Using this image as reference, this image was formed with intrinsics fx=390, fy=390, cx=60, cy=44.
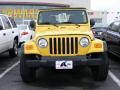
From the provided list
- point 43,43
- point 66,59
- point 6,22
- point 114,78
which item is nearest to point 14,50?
point 6,22

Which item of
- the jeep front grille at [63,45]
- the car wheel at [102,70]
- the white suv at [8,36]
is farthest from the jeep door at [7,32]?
the car wheel at [102,70]

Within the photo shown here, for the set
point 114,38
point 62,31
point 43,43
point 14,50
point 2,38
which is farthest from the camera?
point 14,50

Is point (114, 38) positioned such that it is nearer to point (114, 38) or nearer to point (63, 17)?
point (114, 38)

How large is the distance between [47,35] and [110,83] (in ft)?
6.38

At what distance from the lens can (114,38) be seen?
44.1ft

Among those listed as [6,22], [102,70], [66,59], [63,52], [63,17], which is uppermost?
[63,17]

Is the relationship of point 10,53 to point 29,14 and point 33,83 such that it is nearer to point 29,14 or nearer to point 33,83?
point 33,83

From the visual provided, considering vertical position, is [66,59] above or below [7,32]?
below

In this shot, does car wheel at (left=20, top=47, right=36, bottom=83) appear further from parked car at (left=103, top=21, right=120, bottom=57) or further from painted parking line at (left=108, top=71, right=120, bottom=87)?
parked car at (left=103, top=21, right=120, bottom=57)

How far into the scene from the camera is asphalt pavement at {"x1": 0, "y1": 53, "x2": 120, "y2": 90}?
29.6 ft

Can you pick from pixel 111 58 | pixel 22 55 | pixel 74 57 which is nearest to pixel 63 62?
pixel 74 57

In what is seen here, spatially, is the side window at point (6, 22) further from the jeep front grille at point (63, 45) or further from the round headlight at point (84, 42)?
the round headlight at point (84, 42)

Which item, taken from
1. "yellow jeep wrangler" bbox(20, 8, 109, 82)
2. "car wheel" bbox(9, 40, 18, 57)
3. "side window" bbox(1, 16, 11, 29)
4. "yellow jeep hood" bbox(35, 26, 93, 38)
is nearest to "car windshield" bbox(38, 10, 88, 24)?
"yellow jeep hood" bbox(35, 26, 93, 38)

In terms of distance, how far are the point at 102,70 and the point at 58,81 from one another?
1.20 meters
